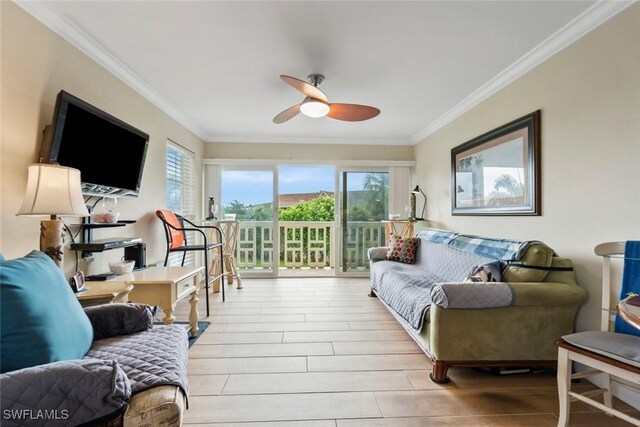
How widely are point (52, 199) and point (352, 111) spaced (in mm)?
2199

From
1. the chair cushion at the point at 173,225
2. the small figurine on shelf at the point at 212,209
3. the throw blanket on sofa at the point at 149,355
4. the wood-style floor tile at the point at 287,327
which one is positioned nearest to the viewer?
the throw blanket on sofa at the point at 149,355

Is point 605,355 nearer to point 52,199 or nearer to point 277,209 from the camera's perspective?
point 52,199

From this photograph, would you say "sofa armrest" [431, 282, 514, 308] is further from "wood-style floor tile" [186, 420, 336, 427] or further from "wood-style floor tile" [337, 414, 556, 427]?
"wood-style floor tile" [186, 420, 336, 427]

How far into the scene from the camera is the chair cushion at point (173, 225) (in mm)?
3098

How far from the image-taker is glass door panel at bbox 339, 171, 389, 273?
195 inches

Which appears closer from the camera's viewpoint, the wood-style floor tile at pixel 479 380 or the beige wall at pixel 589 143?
the beige wall at pixel 589 143

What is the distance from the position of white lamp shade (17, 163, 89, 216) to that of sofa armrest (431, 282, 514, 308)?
2121 millimetres

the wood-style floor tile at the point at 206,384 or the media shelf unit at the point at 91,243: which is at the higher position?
the media shelf unit at the point at 91,243

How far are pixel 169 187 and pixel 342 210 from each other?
2.60 m

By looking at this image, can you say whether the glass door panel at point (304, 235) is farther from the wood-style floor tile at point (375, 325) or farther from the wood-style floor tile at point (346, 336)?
the wood-style floor tile at point (346, 336)

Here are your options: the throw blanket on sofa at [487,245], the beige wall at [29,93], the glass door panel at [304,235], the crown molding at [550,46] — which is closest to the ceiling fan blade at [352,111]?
the crown molding at [550,46]

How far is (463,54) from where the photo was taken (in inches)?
90.3

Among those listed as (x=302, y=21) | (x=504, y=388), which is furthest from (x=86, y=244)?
(x=504, y=388)
